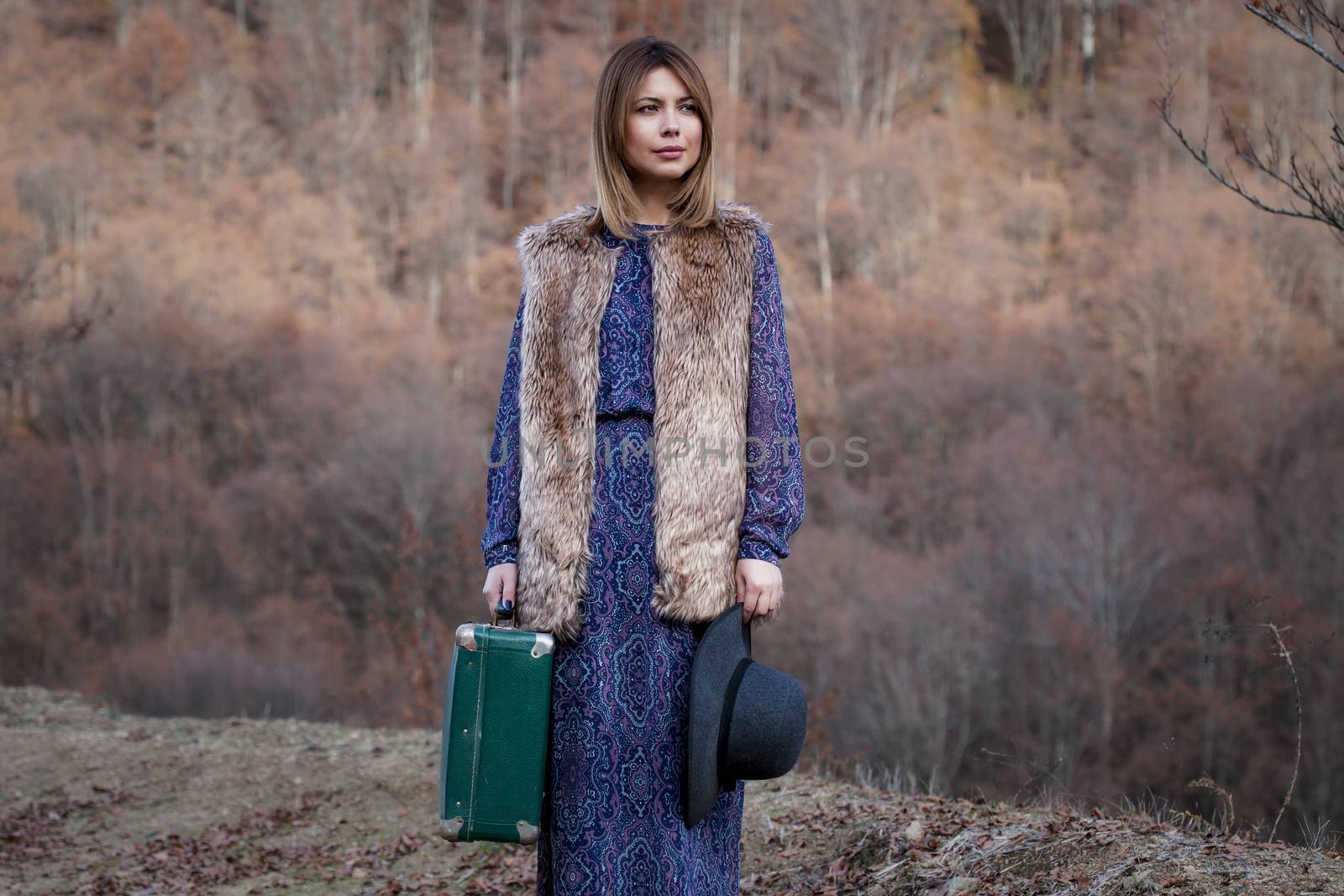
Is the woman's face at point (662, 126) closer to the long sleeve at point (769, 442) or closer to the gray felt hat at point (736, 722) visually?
the long sleeve at point (769, 442)

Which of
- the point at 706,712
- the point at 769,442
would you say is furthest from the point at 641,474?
the point at 706,712

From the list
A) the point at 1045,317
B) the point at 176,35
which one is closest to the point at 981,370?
the point at 1045,317

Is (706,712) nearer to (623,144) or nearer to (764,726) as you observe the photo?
(764,726)

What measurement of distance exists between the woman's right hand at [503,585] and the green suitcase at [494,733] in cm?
16

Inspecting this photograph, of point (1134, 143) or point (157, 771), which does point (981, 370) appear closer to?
point (1134, 143)

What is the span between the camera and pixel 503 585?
2582 millimetres

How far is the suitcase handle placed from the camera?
8.46ft

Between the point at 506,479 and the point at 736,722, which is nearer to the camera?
the point at 736,722

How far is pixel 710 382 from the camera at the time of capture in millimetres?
2514

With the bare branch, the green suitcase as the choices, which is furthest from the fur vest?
the bare branch

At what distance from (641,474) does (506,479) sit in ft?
1.00

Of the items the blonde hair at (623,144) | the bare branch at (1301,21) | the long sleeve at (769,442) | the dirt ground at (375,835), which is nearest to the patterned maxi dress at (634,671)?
the long sleeve at (769,442)

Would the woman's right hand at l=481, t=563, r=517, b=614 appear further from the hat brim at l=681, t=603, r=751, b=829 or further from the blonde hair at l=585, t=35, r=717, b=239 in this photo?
the blonde hair at l=585, t=35, r=717, b=239

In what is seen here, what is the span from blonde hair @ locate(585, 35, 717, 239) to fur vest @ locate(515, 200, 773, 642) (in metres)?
0.05
